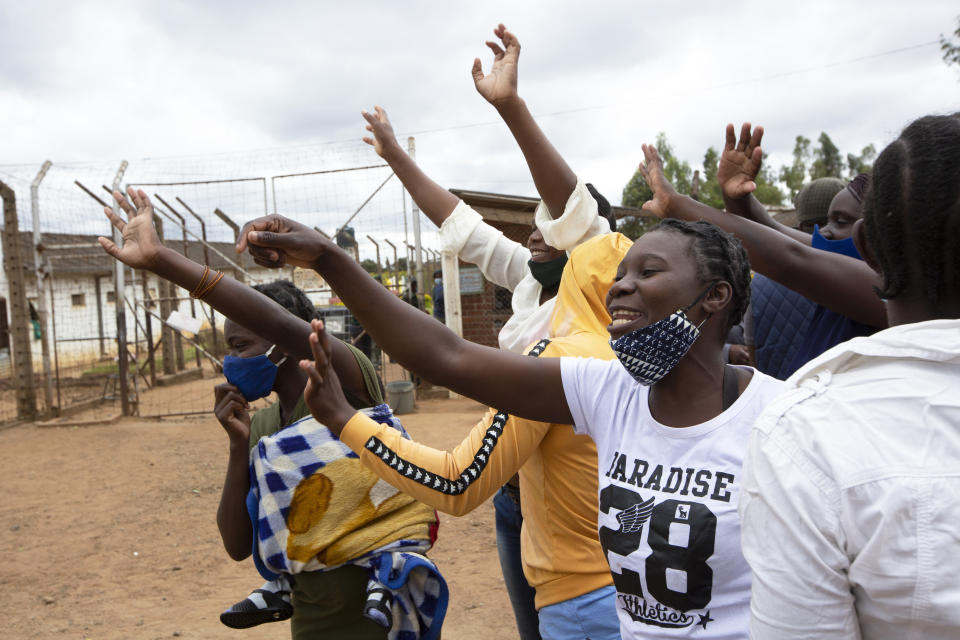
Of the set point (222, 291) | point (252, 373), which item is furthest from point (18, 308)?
point (222, 291)

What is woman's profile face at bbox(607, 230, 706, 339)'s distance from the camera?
1621 mm

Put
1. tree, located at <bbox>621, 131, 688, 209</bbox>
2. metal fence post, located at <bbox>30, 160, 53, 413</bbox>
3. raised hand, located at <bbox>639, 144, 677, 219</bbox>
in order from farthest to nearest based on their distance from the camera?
tree, located at <bbox>621, 131, 688, 209</bbox>
metal fence post, located at <bbox>30, 160, 53, 413</bbox>
raised hand, located at <bbox>639, 144, 677, 219</bbox>

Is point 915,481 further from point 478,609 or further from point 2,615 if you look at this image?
point 2,615

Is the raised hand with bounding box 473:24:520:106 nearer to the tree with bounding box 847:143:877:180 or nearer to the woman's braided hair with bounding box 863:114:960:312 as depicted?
the woman's braided hair with bounding box 863:114:960:312

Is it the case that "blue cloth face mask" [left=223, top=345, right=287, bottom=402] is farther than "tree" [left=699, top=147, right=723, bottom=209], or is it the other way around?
"tree" [left=699, top=147, right=723, bottom=209]

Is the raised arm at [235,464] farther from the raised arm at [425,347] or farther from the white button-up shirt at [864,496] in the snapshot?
the white button-up shirt at [864,496]

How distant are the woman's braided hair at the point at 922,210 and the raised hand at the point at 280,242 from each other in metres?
1.20

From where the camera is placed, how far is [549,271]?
2.73 meters

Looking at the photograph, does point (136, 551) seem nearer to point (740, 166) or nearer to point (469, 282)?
point (740, 166)

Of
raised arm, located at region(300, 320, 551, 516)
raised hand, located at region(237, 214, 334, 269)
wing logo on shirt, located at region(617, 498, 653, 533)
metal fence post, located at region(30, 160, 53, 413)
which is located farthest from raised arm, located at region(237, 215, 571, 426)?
metal fence post, located at region(30, 160, 53, 413)

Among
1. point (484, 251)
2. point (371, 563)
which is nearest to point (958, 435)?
point (371, 563)

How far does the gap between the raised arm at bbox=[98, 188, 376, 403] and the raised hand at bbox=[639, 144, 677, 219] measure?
109 centimetres

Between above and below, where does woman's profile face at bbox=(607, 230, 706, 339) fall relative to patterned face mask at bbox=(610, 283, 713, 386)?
above

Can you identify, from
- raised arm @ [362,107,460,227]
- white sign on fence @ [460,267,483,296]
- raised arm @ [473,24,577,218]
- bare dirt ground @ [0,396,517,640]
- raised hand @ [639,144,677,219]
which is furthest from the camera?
white sign on fence @ [460,267,483,296]
